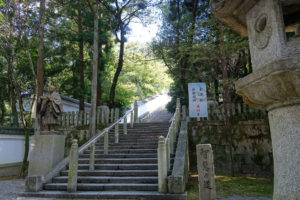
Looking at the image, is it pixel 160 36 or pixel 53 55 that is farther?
pixel 160 36

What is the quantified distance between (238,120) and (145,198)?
265 inches

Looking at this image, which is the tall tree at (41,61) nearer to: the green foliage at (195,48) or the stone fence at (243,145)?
the green foliage at (195,48)

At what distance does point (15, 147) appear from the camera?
12.7 m

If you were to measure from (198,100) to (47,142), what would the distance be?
6.71 metres

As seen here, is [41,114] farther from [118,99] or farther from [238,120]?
[118,99]

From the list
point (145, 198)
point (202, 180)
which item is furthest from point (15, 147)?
point (202, 180)

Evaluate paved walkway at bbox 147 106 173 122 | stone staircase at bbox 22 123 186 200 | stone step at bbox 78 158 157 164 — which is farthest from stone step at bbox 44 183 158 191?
paved walkway at bbox 147 106 173 122

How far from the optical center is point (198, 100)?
1119cm

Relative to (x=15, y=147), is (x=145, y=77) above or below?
above

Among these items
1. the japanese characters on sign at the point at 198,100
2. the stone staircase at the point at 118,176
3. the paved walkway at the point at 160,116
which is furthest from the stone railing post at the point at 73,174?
the paved walkway at the point at 160,116

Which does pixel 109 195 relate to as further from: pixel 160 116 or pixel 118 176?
pixel 160 116

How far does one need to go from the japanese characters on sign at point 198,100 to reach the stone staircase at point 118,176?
242cm

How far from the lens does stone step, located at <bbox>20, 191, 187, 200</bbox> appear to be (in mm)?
6118

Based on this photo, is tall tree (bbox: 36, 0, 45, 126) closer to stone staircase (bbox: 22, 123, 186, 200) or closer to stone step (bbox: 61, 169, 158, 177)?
stone staircase (bbox: 22, 123, 186, 200)
